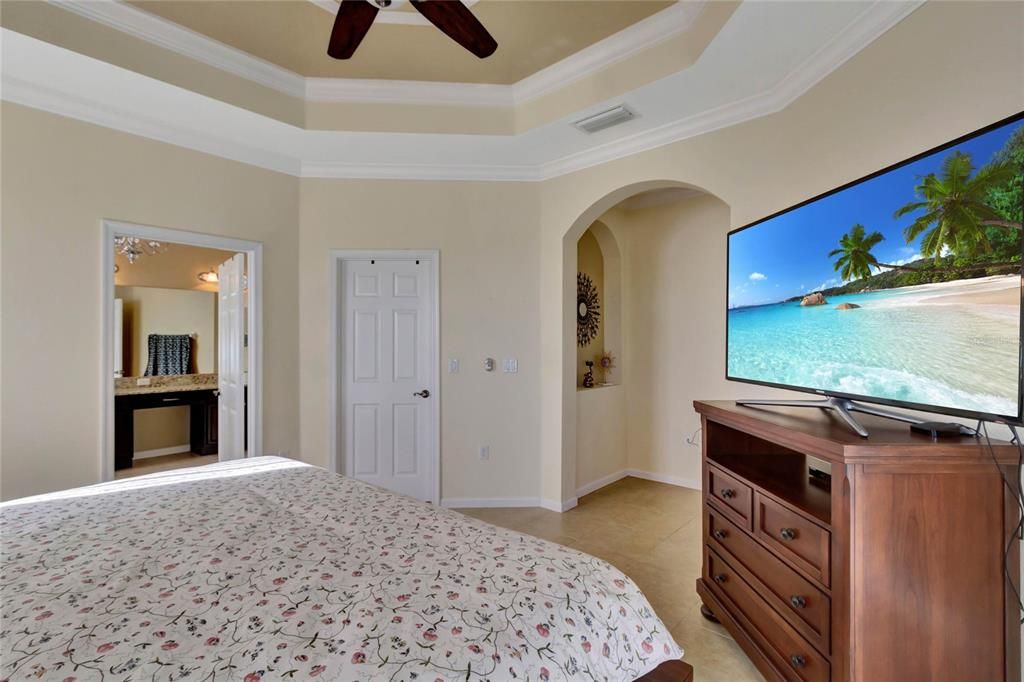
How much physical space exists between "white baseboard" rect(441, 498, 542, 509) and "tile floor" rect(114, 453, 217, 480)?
114 inches

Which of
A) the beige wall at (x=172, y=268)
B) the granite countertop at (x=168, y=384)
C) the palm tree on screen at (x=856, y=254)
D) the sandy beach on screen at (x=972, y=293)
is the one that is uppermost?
the beige wall at (x=172, y=268)

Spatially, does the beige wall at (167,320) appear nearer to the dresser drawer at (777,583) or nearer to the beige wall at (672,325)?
the beige wall at (672,325)

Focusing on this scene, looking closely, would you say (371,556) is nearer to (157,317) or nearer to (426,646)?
(426,646)

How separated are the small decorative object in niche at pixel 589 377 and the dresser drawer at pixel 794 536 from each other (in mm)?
2549

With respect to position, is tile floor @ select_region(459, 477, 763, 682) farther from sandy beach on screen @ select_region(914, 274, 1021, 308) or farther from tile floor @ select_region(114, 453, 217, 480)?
tile floor @ select_region(114, 453, 217, 480)

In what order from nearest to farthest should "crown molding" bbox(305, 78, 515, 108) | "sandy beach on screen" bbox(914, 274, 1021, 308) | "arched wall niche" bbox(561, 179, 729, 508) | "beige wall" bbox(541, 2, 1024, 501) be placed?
1. "sandy beach on screen" bbox(914, 274, 1021, 308)
2. "beige wall" bbox(541, 2, 1024, 501)
3. "crown molding" bbox(305, 78, 515, 108)
4. "arched wall niche" bbox(561, 179, 729, 508)

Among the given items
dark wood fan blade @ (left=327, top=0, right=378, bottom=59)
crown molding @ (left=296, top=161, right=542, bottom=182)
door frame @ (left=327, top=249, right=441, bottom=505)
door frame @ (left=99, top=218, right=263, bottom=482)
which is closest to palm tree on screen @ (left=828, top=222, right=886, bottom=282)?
dark wood fan blade @ (left=327, top=0, right=378, bottom=59)

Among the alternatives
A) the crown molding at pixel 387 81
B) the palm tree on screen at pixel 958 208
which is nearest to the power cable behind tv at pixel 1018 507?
the palm tree on screen at pixel 958 208

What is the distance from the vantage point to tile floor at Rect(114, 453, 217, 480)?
4.70 m

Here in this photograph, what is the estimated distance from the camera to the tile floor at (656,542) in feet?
6.38

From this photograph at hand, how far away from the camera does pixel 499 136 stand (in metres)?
3.13

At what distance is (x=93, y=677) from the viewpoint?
802mm

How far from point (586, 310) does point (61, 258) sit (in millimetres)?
3713

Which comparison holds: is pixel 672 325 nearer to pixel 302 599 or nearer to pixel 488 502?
pixel 488 502
